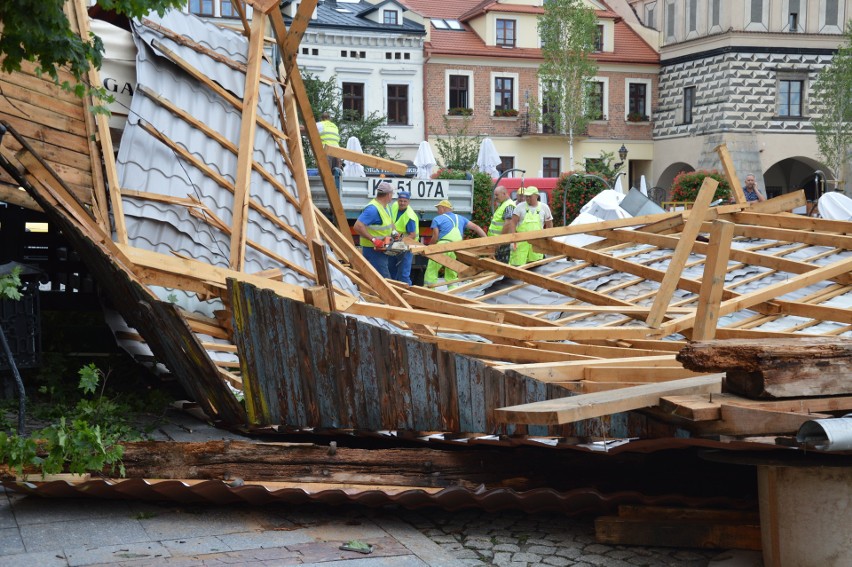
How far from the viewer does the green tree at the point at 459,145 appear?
131 ft

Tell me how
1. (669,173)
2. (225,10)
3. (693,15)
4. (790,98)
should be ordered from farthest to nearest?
(669,173), (693,15), (790,98), (225,10)

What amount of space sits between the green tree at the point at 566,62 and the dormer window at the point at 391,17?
6.03 meters

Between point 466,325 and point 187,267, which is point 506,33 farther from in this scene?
point 187,267

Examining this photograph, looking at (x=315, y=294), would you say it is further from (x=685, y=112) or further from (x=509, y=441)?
(x=685, y=112)

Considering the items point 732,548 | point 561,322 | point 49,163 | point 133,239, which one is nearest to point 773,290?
point 561,322

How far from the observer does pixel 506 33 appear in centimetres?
4450

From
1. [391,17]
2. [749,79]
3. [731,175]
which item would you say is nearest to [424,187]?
[731,175]

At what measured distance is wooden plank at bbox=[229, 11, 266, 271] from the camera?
27.4ft

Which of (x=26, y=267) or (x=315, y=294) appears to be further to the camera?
(x=26, y=267)

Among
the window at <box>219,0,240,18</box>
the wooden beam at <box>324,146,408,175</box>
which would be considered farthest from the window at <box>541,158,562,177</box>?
the wooden beam at <box>324,146,408,175</box>

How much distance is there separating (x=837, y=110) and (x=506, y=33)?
13.9m

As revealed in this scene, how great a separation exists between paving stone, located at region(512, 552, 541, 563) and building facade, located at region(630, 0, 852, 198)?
39325mm

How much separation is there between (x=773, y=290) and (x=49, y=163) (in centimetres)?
586

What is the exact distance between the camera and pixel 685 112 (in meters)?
45.2
